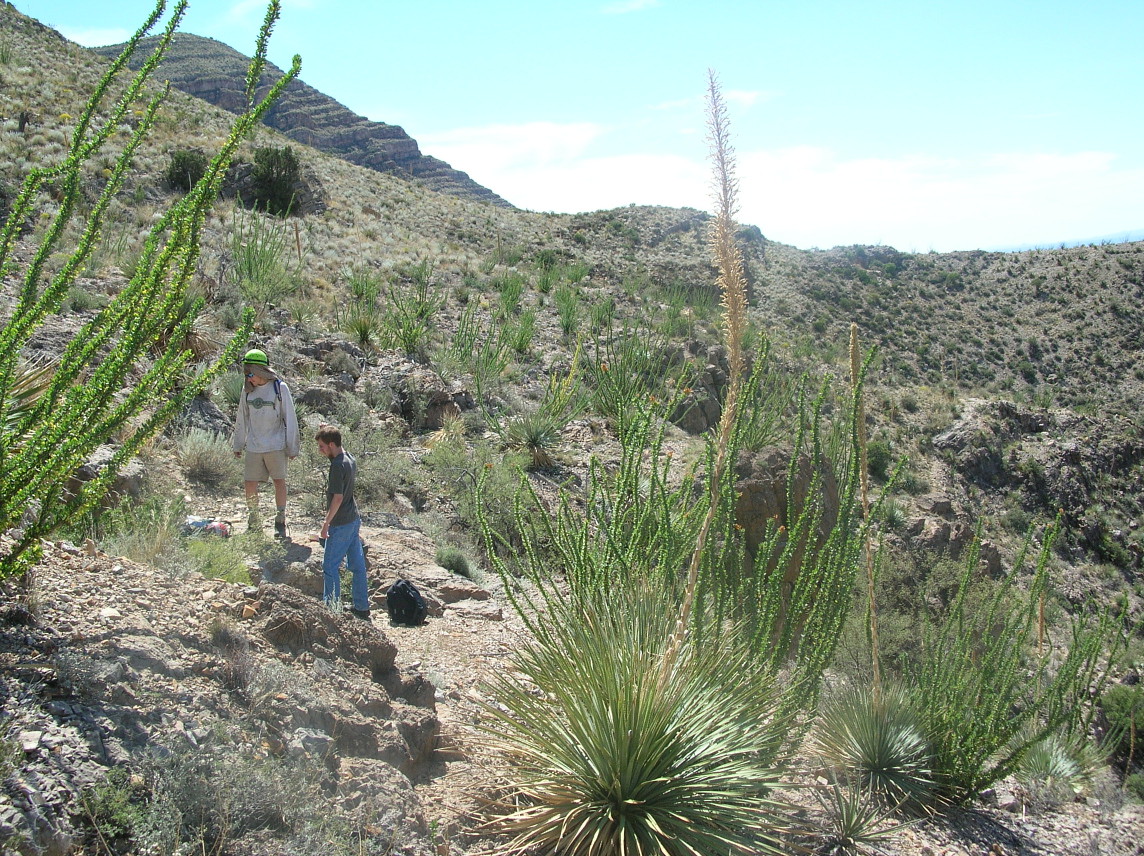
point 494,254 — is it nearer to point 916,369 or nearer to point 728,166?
point 916,369

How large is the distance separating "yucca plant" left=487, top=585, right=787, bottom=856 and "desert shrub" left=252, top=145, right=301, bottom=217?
946 inches

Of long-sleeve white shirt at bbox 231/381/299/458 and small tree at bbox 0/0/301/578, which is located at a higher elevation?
small tree at bbox 0/0/301/578

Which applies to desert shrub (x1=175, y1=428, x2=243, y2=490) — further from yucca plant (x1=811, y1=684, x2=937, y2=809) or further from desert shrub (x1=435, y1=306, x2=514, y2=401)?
yucca plant (x1=811, y1=684, x2=937, y2=809)

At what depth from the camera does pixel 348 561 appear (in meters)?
6.13

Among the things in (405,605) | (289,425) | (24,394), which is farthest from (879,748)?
(24,394)

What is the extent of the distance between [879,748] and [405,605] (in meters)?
3.48

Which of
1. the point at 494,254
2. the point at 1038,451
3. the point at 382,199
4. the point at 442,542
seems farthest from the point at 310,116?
the point at 442,542

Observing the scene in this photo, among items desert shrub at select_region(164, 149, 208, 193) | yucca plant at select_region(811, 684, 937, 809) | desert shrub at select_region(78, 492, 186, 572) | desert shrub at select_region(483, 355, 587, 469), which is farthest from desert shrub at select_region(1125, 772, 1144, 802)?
desert shrub at select_region(164, 149, 208, 193)

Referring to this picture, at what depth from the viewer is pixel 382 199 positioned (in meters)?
31.8

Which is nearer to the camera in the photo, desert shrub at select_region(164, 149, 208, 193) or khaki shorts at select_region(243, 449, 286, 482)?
khaki shorts at select_region(243, 449, 286, 482)

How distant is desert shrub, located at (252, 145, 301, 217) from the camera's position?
24750 mm

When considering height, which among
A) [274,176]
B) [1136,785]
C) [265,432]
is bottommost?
[1136,785]

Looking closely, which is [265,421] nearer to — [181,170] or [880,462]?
[181,170]

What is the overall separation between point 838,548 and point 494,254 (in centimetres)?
2416
